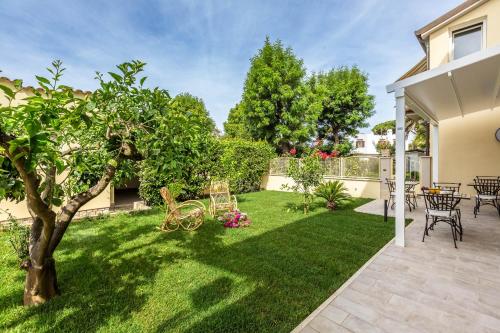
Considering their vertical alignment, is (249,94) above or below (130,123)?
above

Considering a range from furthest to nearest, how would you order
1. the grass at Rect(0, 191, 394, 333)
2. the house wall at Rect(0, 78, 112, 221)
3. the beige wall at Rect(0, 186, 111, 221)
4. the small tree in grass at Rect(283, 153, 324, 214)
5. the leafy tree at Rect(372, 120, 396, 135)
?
the leafy tree at Rect(372, 120, 396, 135)
the small tree in grass at Rect(283, 153, 324, 214)
the beige wall at Rect(0, 186, 111, 221)
the house wall at Rect(0, 78, 112, 221)
the grass at Rect(0, 191, 394, 333)

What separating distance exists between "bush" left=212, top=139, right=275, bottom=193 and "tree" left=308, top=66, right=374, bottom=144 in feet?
30.3

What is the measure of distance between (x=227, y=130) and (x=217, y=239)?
25.3 m

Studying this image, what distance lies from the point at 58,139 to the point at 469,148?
41.3ft

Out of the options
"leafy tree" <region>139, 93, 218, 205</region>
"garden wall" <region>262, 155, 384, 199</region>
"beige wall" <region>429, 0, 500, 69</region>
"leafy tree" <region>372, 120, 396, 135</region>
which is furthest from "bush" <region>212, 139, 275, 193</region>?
"leafy tree" <region>372, 120, 396, 135</region>

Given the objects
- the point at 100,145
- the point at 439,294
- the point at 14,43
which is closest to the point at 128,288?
the point at 100,145

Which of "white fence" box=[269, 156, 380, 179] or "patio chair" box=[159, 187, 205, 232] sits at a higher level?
"white fence" box=[269, 156, 380, 179]

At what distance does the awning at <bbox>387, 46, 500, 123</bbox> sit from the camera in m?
4.41

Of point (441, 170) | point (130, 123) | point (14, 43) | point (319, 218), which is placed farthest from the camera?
point (441, 170)

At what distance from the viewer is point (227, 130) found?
2975 centimetres

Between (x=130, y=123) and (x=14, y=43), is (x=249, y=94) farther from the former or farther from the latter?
(x=130, y=123)

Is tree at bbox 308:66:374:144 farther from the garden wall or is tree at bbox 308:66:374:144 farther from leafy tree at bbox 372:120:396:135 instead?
leafy tree at bbox 372:120:396:135

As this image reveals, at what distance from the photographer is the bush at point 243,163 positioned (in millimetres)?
10727

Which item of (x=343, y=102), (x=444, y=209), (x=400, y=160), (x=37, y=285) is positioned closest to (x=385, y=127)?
(x=343, y=102)
